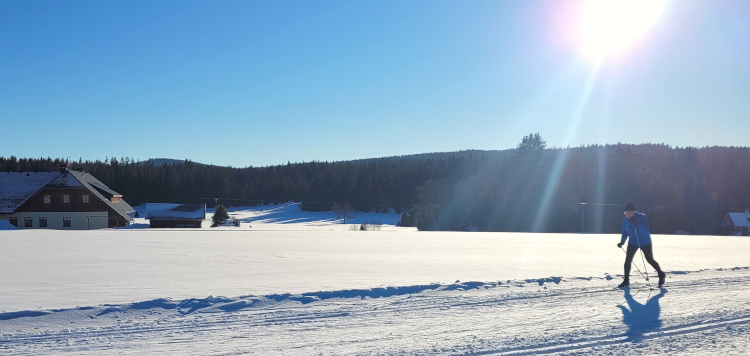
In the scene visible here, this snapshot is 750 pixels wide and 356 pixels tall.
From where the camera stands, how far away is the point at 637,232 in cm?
1087

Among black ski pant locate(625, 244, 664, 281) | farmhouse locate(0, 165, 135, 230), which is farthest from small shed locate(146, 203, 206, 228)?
black ski pant locate(625, 244, 664, 281)

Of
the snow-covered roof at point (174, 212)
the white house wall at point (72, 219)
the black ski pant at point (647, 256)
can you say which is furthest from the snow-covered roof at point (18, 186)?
the black ski pant at point (647, 256)

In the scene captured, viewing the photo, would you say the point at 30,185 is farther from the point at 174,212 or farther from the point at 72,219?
the point at 174,212

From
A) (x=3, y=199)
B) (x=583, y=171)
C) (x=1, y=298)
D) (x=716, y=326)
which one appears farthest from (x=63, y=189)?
(x=583, y=171)

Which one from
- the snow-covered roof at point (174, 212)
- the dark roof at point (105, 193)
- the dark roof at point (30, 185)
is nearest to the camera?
the dark roof at point (30, 185)

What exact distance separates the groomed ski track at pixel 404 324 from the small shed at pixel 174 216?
156 ft

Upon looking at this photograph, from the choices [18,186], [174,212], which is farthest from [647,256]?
[18,186]

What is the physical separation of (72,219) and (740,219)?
66.9m

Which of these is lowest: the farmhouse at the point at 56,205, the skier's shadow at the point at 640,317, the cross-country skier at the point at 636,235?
the skier's shadow at the point at 640,317

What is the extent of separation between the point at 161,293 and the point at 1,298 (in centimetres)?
227

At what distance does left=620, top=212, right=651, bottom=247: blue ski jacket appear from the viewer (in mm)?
10836

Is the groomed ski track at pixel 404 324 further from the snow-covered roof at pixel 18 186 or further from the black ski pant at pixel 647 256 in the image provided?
the snow-covered roof at pixel 18 186

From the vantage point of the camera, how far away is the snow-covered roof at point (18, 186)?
164ft

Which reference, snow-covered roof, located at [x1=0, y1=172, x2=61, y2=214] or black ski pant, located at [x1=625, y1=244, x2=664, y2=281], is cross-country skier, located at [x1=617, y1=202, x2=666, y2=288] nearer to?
black ski pant, located at [x1=625, y1=244, x2=664, y2=281]
